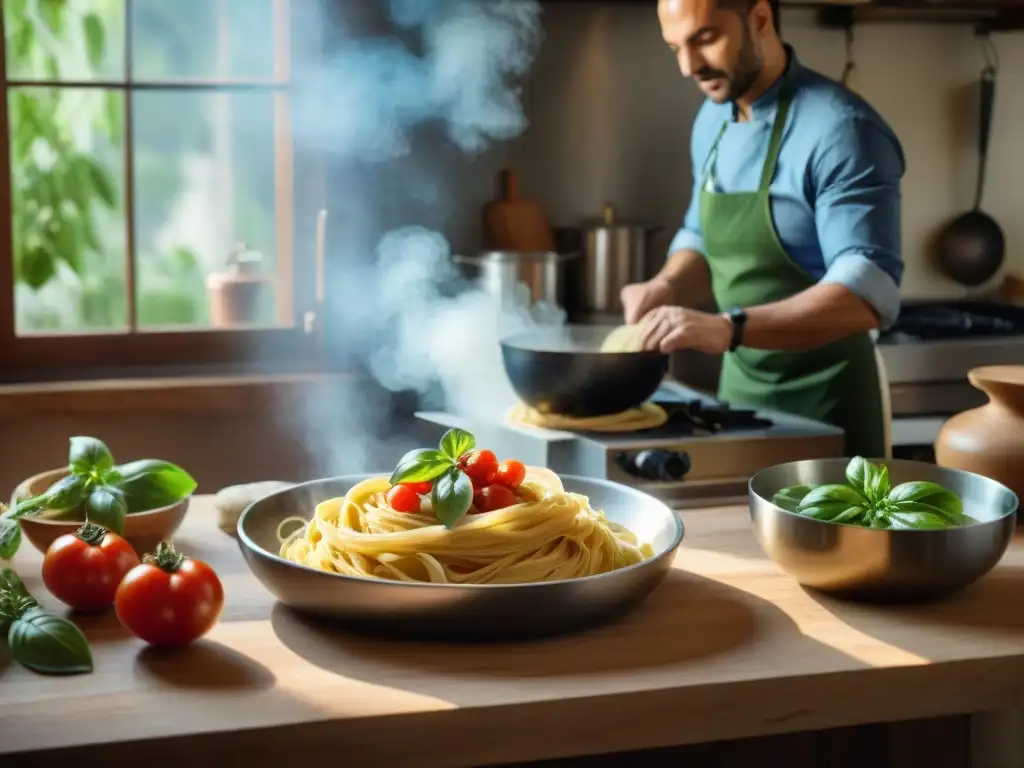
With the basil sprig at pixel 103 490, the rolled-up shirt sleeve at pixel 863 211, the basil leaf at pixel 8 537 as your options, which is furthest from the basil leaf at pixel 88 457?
the rolled-up shirt sleeve at pixel 863 211

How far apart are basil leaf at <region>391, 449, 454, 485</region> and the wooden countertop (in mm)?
173

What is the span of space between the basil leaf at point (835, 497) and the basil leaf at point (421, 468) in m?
0.40

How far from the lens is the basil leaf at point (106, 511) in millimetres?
1398

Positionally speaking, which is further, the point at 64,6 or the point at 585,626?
the point at 64,6

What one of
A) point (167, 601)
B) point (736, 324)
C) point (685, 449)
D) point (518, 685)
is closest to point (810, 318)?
point (736, 324)

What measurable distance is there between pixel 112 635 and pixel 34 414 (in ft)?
6.38

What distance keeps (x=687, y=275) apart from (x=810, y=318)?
21.0 inches

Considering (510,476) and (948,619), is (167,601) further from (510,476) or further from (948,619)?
(948,619)

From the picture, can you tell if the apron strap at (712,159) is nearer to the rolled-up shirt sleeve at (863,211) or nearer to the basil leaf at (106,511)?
the rolled-up shirt sleeve at (863,211)

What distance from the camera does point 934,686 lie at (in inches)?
48.4

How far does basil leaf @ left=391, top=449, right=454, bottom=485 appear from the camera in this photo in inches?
52.4

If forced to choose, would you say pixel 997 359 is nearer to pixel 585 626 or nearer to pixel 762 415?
pixel 762 415

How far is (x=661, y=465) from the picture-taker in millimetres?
1950

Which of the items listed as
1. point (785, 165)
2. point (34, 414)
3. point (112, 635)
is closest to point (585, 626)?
point (112, 635)
